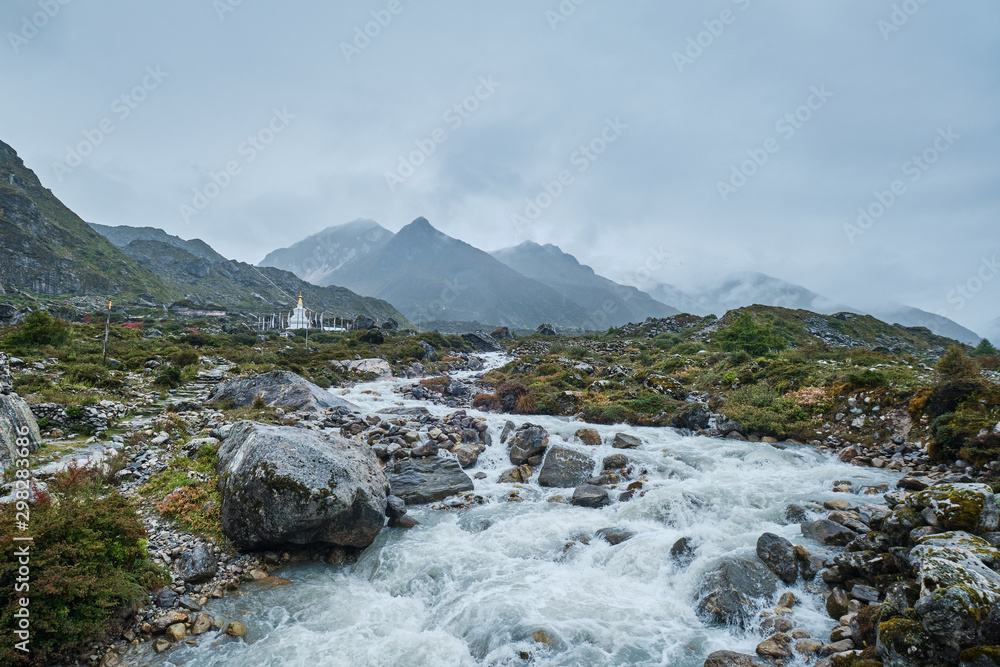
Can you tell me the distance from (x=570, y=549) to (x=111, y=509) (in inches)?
328

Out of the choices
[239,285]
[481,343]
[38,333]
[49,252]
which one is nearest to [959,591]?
[38,333]

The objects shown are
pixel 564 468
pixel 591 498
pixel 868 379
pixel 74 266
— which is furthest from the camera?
pixel 74 266

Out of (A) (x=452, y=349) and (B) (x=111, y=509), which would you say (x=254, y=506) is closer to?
(B) (x=111, y=509)

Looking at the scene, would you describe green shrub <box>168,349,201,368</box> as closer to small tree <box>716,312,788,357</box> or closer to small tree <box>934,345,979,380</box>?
small tree <box>934,345,979,380</box>

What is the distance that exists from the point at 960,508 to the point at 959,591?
2881 millimetres

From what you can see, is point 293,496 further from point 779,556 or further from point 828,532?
point 828,532

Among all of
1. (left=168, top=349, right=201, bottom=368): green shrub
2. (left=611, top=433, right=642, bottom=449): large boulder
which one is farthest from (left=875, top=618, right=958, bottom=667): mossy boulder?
(left=168, top=349, right=201, bottom=368): green shrub

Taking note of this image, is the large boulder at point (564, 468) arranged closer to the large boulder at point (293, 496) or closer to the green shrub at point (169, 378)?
the large boulder at point (293, 496)

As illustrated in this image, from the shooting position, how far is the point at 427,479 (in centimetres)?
1228

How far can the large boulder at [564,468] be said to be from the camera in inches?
496

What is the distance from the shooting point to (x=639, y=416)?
1912 cm

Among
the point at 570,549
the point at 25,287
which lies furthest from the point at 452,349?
the point at 25,287

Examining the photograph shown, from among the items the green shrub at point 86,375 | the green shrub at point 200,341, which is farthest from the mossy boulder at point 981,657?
the green shrub at point 200,341

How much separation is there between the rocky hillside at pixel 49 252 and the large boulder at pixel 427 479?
88.1m
